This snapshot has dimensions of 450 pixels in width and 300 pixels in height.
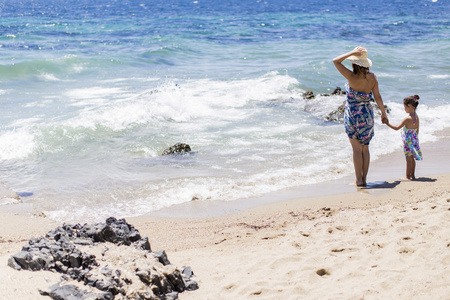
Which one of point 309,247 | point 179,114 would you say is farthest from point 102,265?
point 179,114

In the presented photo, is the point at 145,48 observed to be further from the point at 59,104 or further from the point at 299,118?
the point at 299,118

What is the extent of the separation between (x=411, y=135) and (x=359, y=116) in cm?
105

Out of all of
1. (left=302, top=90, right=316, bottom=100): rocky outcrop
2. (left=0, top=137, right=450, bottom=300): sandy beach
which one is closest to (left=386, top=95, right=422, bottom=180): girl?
(left=0, top=137, right=450, bottom=300): sandy beach

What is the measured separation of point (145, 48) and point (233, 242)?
18.8 metres

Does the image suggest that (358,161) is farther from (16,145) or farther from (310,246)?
(16,145)

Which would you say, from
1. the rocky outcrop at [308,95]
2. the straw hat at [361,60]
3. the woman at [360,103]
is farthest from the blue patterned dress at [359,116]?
the rocky outcrop at [308,95]

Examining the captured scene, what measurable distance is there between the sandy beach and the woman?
1.59 feet

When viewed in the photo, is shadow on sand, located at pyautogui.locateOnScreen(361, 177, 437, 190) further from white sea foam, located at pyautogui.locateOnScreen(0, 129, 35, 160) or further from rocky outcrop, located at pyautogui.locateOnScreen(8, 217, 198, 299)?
white sea foam, located at pyautogui.locateOnScreen(0, 129, 35, 160)

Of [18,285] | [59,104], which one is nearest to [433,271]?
[18,285]

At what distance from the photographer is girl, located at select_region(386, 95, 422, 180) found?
6.51 m

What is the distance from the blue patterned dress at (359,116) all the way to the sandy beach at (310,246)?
2.41 ft

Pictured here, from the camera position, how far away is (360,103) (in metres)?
6.09

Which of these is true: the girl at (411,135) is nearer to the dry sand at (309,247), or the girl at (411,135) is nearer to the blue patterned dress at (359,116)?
the blue patterned dress at (359,116)

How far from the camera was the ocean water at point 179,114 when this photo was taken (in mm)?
6578
